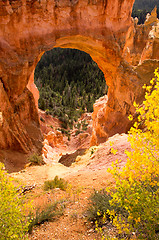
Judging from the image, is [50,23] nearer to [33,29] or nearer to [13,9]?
[33,29]

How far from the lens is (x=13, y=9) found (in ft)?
24.7

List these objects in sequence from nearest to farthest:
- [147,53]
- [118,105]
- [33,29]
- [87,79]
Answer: [33,29] → [118,105] → [147,53] → [87,79]

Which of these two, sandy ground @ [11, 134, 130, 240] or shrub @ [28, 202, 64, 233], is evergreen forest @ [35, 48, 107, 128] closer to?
sandy ground @ [11, 134, 130, 240]

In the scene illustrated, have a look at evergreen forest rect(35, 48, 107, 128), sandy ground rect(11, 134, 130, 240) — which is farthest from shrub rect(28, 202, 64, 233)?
evergreen forest rect(35, 48, 107, 128)

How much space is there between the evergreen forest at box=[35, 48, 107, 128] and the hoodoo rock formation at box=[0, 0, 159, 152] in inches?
484

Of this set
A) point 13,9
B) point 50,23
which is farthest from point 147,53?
point 13,9

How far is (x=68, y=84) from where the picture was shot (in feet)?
109

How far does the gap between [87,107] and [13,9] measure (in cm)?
1967

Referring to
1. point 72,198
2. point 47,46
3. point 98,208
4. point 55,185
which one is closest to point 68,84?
point 47,46

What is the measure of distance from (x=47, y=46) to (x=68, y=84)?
24799 millimetres

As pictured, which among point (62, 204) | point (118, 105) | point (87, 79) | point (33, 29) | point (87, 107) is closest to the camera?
point (62, 204)

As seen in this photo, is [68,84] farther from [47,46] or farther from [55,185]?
[55,185]

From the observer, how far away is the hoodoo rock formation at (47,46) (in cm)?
780

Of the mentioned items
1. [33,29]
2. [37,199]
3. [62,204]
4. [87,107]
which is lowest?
[87,107]
